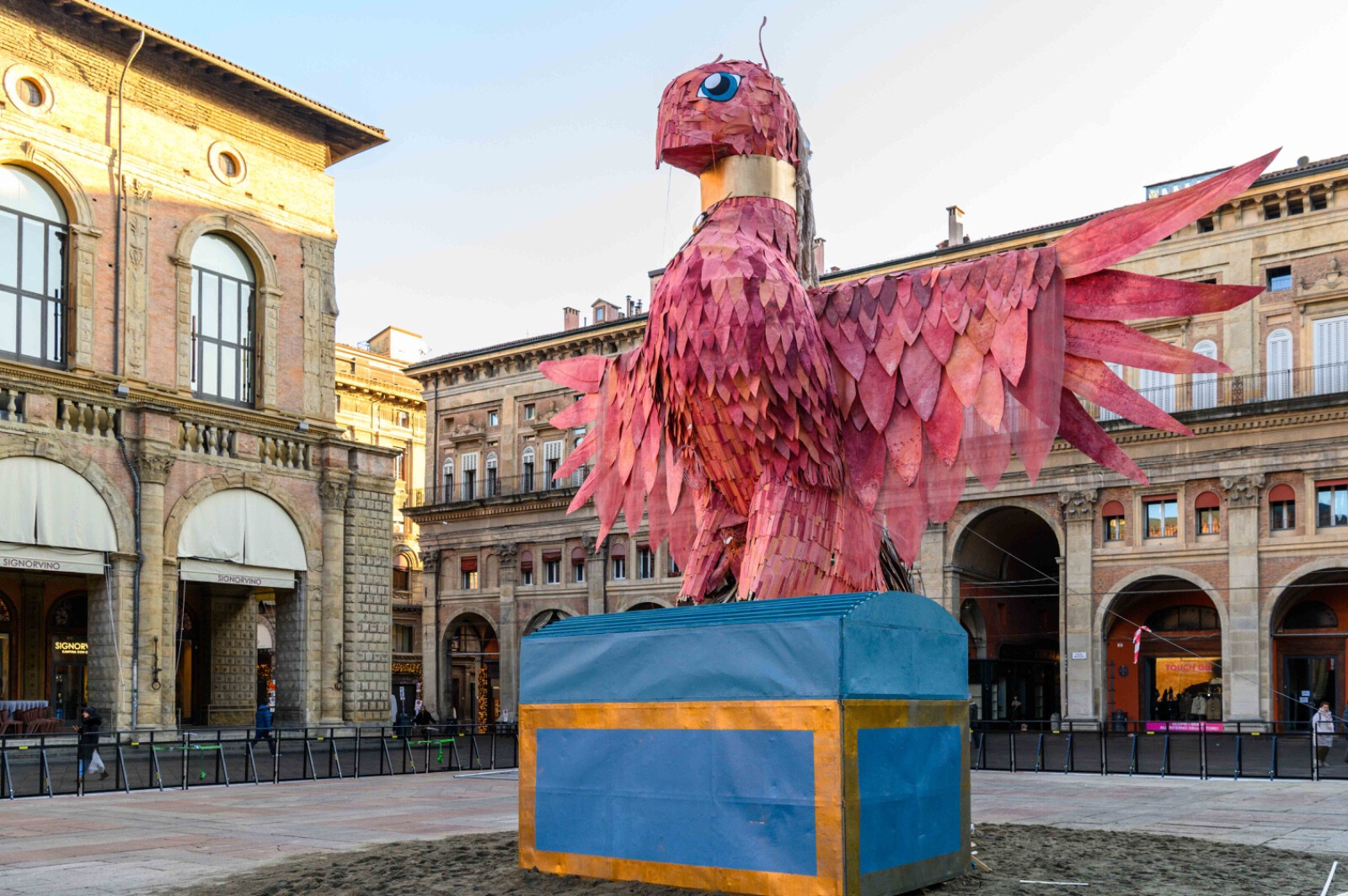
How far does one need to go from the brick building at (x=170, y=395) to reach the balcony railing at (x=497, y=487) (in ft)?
50.3

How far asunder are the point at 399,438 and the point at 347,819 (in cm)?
4916

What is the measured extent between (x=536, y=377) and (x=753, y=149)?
44450 mm

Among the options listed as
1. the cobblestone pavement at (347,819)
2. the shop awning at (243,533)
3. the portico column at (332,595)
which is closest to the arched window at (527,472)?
the portico column at (332,595)

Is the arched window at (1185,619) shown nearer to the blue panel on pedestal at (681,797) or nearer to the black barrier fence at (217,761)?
the black barrier fence at (217,761)

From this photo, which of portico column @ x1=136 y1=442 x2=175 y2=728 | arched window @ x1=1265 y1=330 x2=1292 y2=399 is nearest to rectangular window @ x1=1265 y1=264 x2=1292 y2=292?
arched window @ x1=1265 y1=330 x2=1292 y2=399

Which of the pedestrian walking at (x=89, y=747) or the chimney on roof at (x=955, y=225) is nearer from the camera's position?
the pedestrian walking at (x=89, y=747)

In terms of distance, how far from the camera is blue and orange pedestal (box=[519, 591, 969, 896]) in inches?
278

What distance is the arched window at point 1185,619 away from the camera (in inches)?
1564

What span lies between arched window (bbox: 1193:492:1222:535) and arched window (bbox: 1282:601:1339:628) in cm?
319

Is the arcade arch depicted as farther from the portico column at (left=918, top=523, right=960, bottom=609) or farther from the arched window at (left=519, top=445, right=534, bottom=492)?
→ the arched window at (left=519, top=445, right=534, bottom=492)

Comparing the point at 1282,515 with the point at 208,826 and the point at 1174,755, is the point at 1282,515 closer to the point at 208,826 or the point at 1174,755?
the point at 1174,755

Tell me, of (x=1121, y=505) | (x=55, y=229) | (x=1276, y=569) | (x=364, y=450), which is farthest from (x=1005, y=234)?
(x=55, y=229)

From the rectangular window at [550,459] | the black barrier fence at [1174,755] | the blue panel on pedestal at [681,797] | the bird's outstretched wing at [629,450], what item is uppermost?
the rectangular window at [550,459]

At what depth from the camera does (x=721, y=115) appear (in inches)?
333
